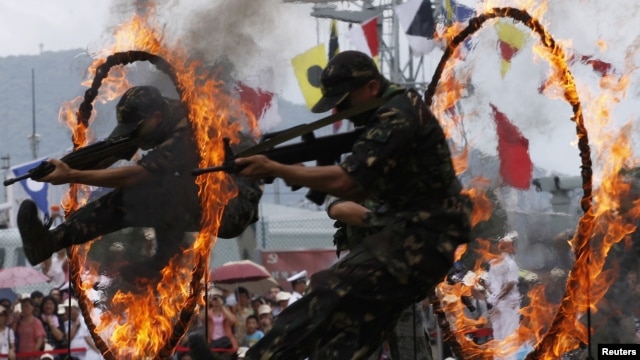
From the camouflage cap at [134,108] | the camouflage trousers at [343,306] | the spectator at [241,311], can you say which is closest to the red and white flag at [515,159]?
the camouflage cap at [134,108]

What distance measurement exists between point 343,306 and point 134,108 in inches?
126

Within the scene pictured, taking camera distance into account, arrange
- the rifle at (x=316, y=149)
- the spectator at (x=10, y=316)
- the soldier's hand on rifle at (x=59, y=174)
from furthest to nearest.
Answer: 1. the spectator at (x=10, y=316)
2. the soldier's hand on rifle at (x=59, y=174)
3. the rifle at (x=316, y=149)

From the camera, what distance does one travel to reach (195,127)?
9438 mm

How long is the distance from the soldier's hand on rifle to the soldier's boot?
50 centimetres

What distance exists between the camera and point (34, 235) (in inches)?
366

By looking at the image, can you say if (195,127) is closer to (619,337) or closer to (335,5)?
(335,5)

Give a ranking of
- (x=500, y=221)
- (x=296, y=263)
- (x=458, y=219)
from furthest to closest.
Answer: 1. (x=296, y=263)
2. (x=500, y=221)
3. (x=458, y=219)

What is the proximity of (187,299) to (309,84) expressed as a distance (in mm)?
3521

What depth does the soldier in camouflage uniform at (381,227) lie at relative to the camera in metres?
6.66

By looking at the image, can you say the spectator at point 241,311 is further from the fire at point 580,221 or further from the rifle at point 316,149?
the rifle at point 316,149

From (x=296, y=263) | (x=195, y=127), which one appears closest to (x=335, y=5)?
(x=195, y=127)

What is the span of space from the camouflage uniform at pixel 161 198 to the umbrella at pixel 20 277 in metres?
7.63

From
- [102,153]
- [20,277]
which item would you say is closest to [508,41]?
[102,153]

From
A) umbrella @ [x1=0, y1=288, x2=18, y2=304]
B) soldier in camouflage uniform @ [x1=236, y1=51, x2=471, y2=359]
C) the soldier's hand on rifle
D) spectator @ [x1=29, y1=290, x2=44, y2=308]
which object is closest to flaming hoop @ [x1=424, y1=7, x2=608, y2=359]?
soldier in camouflage uniform @ [x1=236, y1=51, x2=471, y2=359]
